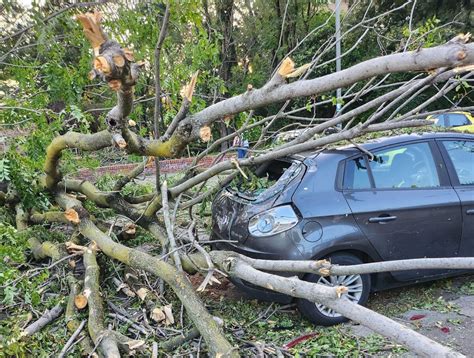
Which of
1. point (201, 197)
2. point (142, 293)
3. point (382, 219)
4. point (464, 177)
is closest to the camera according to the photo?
point (142, 293)

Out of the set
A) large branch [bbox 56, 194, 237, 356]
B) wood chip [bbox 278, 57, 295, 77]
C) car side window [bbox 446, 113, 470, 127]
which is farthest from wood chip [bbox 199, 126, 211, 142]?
car side window [bbox 446, 113, 470, 127]

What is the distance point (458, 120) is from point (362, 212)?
835 cm

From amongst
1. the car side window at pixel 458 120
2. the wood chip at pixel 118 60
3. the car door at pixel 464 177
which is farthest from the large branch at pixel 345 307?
the car side window at pixel 458 120

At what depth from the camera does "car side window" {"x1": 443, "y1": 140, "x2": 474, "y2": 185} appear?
3918 millimetres

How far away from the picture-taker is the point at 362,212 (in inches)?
138

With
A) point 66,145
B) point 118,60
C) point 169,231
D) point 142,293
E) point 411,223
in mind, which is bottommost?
point 142,293

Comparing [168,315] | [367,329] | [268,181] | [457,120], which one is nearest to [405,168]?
[268,181]

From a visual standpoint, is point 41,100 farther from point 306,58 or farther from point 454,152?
point 306,58

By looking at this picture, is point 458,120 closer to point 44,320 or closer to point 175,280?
point 175,280

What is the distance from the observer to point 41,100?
5.23 m

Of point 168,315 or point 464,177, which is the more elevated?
point 464,177

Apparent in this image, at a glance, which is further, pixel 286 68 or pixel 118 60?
pixel 286 68

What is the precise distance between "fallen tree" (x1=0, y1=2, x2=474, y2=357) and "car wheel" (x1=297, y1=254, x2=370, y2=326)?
74 centimetres

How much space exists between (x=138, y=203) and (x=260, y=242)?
80.1 inches
